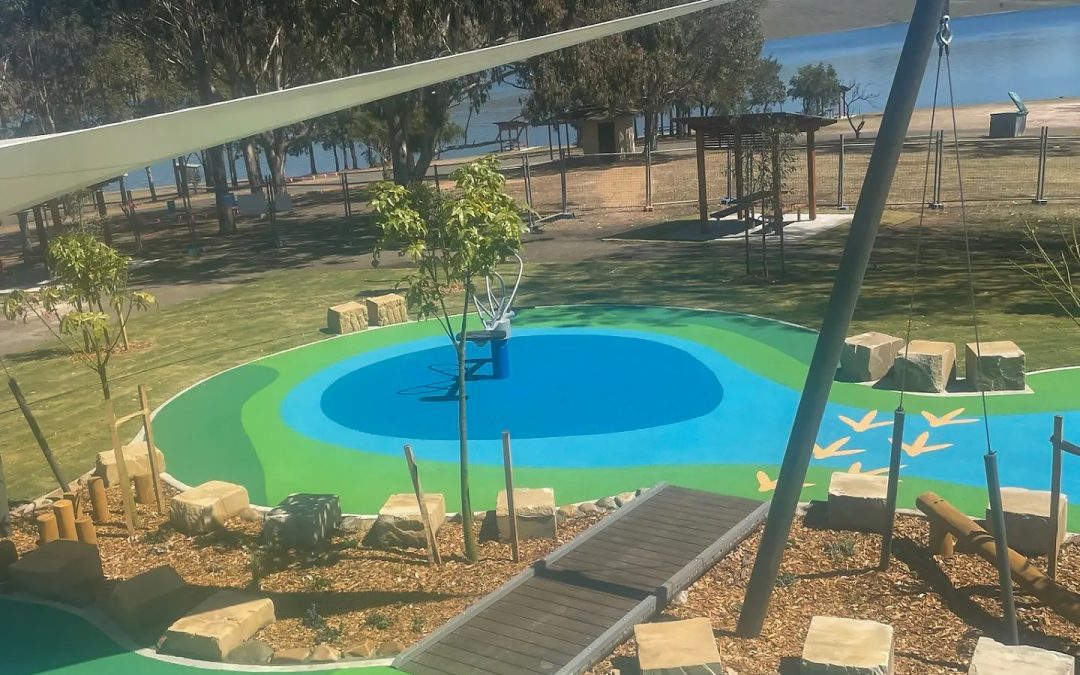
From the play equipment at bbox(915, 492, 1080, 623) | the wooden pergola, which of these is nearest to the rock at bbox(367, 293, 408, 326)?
the wooden pergola

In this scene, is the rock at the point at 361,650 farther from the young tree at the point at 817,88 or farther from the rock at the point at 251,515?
the young tree at the point at 817,88

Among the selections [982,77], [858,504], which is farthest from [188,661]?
[982,77]

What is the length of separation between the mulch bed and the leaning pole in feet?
1.95

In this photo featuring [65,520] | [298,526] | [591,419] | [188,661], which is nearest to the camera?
[188,661]

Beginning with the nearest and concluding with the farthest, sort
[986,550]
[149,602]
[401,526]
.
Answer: [986,550], [149,602], [401,526]

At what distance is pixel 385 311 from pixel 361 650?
11109mm

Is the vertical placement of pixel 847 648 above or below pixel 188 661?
above

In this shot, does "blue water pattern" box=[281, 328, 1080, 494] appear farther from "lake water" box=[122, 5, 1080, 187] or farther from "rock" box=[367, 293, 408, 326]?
"lake water" box=[122, 5, 1080, 187]

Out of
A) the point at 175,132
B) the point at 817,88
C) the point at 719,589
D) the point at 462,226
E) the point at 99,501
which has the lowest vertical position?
the point at 719,589

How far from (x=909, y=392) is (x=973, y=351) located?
3.01 feet

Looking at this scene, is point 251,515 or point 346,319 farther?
point 346,319

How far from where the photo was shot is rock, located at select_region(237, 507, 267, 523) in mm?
9719

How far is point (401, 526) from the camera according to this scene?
880cm

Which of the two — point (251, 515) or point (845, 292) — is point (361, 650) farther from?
point (845, 292)
